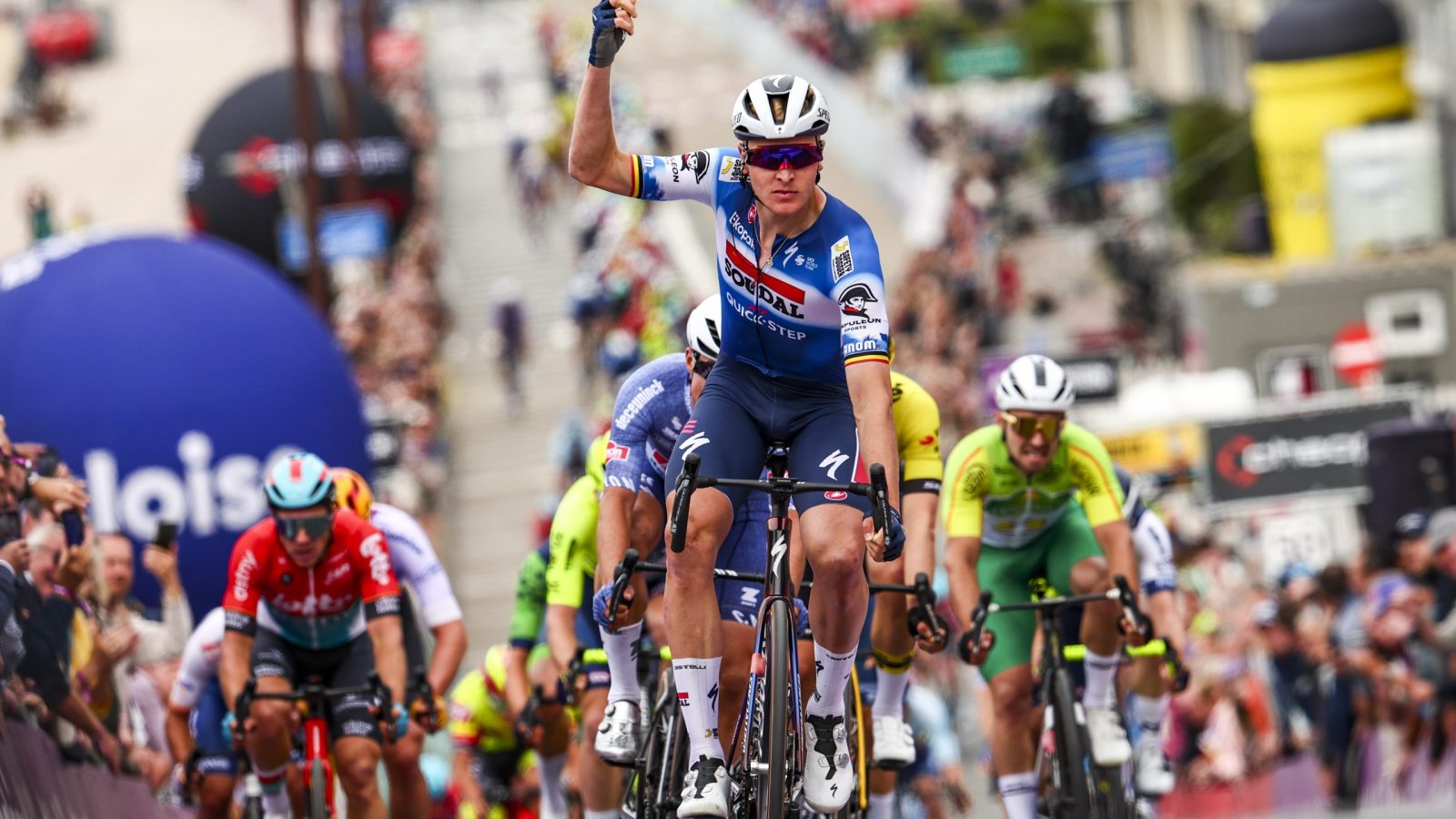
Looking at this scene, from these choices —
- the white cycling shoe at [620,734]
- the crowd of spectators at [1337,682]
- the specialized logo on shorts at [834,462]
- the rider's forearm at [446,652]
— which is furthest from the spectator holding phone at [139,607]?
the crowd of spectators at [1337,682]

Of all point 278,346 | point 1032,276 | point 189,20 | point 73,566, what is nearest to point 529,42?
point 189,20

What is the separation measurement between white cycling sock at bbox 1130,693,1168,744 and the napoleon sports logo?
828cm

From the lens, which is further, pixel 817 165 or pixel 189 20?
pixel 189 20

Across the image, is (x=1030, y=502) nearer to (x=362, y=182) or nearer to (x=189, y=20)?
(x=362, y=182)

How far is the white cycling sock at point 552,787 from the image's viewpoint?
45.5 ft

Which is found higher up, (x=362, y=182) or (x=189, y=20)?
(x=189, y=20)

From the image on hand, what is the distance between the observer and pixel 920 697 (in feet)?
55.5

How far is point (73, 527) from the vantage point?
1194cm

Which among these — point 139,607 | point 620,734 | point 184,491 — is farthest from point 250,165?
point 620,734

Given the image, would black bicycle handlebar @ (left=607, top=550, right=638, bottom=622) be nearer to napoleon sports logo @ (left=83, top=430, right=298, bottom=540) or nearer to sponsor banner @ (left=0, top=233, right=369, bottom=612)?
sponsor banner @ (left=0, top=233, right=369, bottom=612)

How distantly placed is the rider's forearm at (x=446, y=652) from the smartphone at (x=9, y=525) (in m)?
2.51

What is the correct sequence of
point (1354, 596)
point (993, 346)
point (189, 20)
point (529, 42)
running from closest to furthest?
point (1354, 596), point (993, 346), point (529, 42), point (189, 20)

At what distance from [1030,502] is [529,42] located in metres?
55.8

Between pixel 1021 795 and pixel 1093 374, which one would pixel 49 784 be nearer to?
pixel 1021 795
